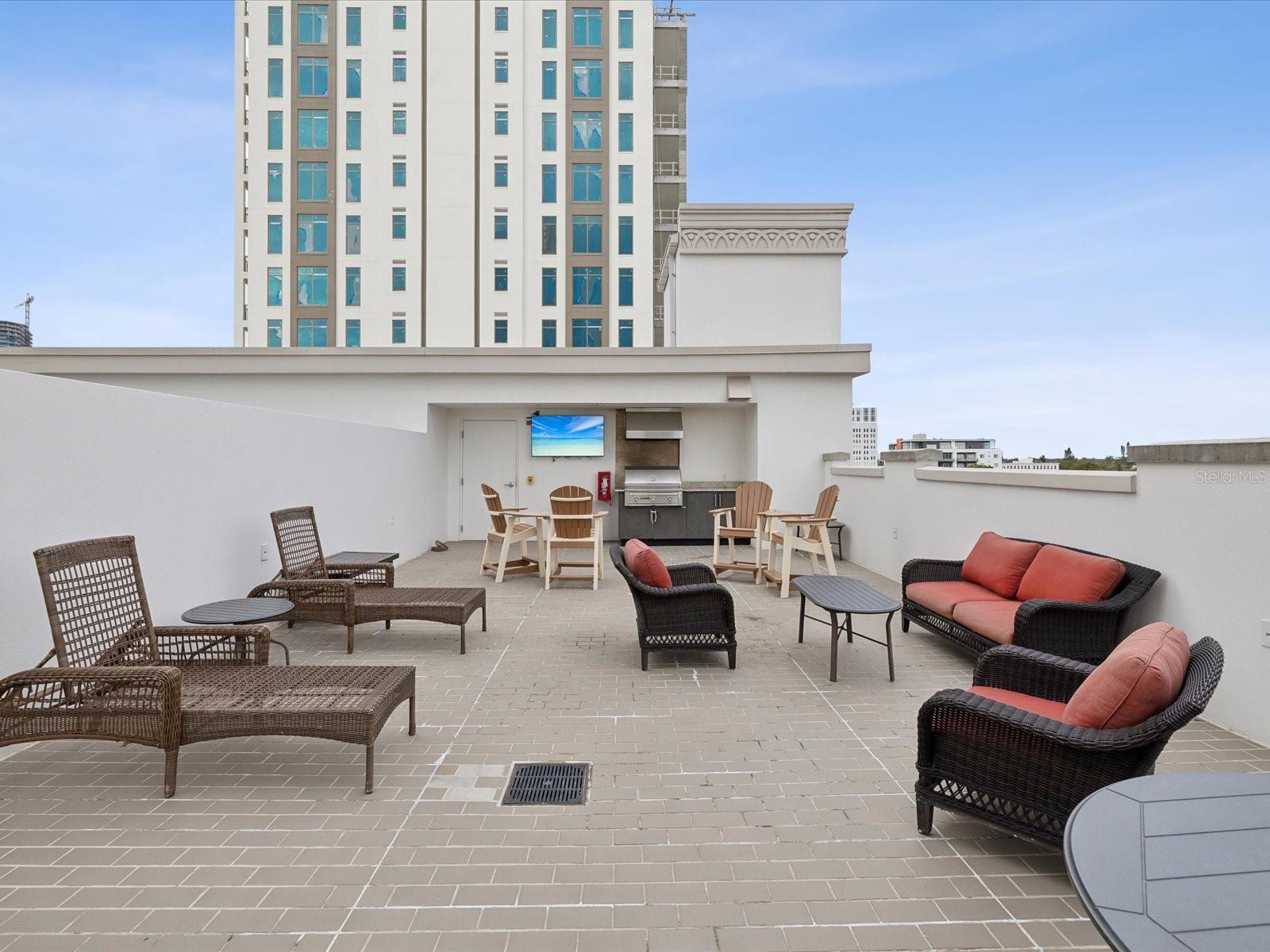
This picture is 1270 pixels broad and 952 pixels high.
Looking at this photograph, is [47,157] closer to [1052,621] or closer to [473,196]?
[473,196]

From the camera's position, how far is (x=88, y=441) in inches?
147

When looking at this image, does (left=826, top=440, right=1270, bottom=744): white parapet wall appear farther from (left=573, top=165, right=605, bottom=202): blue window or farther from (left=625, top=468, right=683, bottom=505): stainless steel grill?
(left=573, top=165, right=605, bottom=202): blue window

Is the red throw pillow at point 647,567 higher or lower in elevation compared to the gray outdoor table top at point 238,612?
higher

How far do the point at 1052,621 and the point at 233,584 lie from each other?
5.74 metres

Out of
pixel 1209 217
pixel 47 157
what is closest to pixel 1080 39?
pixel 1209 217

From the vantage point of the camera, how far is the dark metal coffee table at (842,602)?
14.2 feet

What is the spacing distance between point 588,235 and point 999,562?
95.5ft

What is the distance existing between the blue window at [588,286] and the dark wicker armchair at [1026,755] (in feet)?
99.6

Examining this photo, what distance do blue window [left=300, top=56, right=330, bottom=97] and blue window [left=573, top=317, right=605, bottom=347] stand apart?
15.5 m

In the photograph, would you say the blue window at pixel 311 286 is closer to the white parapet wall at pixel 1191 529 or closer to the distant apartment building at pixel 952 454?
the distant apartment building at pixel 952 454

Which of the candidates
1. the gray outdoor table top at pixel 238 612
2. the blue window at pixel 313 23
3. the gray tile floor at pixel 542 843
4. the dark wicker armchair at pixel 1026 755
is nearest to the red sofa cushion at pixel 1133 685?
the dark wicker armchair at pixel 1026 755

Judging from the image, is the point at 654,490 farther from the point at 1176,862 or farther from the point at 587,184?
the point at 587,184

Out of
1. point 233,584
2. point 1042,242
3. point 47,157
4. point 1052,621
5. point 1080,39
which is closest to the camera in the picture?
point 1052,621

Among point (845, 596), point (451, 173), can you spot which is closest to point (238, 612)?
point (845, 596)
